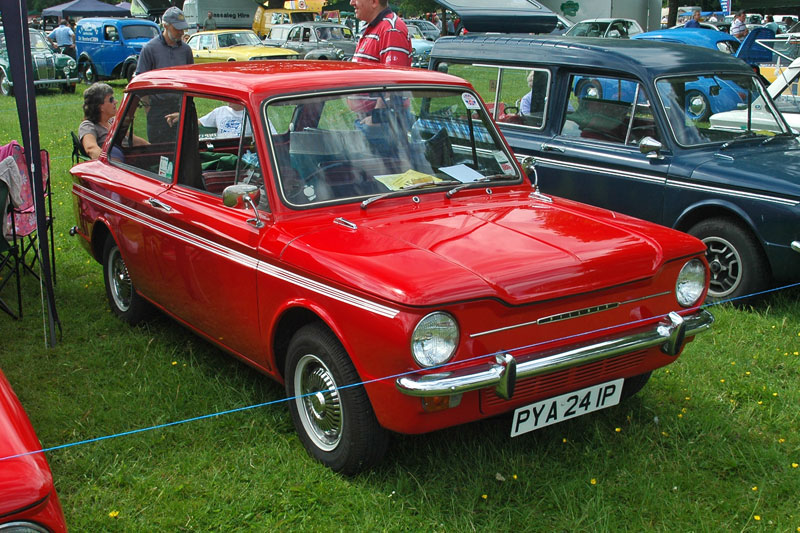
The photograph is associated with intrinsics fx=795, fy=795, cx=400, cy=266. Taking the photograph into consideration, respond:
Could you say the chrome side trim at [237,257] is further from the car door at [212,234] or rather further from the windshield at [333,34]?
the windshield at [333,34]

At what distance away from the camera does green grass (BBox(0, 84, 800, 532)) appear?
3.30 m

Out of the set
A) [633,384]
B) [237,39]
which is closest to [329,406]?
[633,384]

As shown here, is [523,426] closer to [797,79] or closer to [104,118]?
[104,118]

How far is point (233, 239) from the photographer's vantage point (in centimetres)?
386

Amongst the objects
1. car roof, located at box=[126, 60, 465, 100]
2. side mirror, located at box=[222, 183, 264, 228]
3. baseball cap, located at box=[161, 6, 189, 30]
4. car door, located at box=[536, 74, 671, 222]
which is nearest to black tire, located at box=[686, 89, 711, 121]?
car door, located at box=[536, 74, 671, 222]

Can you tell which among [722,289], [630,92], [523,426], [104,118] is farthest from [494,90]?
[523,426]

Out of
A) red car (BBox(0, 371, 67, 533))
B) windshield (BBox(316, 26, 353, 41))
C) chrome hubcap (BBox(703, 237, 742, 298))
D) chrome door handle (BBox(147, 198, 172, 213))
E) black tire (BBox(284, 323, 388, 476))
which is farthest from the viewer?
windshield (BBox(316, 26, 353, 41))

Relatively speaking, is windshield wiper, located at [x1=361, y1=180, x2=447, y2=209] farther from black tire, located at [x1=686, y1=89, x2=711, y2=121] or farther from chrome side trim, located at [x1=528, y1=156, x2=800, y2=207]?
black tire, located at [x1=686, y1=89, x2=711, y2=121]

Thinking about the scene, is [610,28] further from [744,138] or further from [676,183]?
[676,183]

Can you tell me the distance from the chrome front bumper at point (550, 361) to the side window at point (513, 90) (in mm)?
3503

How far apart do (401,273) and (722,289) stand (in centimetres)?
362

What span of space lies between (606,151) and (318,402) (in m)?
3.75

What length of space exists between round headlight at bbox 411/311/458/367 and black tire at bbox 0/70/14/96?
2061 centimetres

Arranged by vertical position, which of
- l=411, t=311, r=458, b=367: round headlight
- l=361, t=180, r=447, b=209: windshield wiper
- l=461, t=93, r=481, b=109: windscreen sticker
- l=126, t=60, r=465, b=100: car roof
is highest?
l=126, t=60, r=465, b=100: car roof
